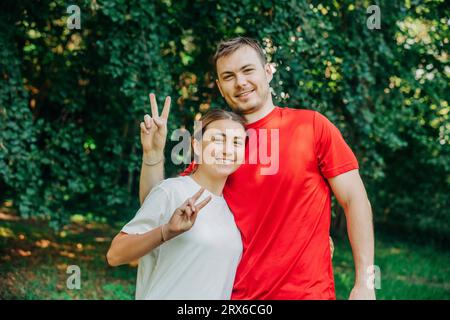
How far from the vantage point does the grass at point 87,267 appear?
19.3 ft

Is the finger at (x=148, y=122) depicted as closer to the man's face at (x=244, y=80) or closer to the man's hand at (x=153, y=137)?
the man's hand at (x=153, y=137)

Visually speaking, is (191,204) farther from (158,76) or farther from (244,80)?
(158,76)

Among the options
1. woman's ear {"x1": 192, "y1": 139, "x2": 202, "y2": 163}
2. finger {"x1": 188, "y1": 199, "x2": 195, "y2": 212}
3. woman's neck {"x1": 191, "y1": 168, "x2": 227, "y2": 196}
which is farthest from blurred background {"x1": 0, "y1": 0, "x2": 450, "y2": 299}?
finger {"x1": 188, "y1": 199, "x2": 195, "y2": 212}

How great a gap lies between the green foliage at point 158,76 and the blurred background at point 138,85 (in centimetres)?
1

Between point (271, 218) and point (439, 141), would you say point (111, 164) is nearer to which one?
point (271, 218)

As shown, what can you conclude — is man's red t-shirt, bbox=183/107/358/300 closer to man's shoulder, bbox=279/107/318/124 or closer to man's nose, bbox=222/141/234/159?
man's shoulder, bbox=279/107/318/124

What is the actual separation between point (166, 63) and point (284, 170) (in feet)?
9.56

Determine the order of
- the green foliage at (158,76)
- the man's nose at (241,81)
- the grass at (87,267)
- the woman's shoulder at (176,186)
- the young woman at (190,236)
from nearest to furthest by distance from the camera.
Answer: the young woman at (190,236), the woman's shoulder at (176,186), the man's nose at (241,81), the green foliage at (158,76), the grass at (87,267)

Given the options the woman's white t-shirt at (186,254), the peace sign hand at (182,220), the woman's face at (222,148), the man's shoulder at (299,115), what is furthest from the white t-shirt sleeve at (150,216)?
the man's shoulder at (299,115)

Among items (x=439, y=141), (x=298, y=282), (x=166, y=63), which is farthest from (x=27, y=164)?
(x=439, y=141)

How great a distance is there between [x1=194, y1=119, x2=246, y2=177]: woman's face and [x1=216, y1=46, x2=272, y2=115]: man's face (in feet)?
0.47

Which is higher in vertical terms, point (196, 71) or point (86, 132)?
point (196, 71)

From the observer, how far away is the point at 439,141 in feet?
21.1
